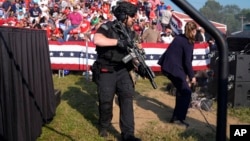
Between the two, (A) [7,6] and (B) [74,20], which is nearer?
(B) [74,20]

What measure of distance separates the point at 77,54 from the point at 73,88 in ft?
8.36

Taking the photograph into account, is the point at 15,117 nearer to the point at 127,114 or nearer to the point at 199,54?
the point at 127,114

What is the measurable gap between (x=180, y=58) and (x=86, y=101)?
2.74 metres

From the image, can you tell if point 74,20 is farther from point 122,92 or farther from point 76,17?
point 122,92

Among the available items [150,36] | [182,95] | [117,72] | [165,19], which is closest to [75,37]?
[150,36]

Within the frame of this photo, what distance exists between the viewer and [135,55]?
15.0 feet

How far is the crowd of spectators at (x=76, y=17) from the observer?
47.1 feet

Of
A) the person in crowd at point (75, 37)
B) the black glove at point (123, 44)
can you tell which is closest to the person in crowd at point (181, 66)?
the black glove at point (123, 44)

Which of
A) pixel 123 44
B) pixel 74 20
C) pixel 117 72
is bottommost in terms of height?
pixel 117 72

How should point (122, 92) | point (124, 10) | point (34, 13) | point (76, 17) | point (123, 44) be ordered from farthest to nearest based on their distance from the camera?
point (34, 13) → point (76, 17) → point (122, 92) → point (124, 10) → point (123, 44)

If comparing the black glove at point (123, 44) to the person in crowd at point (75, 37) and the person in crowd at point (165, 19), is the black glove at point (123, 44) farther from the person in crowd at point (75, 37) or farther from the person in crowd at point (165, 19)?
the person in crowd at point (165, 19)

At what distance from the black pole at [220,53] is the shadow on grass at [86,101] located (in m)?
4.09

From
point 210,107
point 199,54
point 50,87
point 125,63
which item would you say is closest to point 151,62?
point 199,54

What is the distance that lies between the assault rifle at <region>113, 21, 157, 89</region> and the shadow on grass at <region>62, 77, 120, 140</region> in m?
1.25
